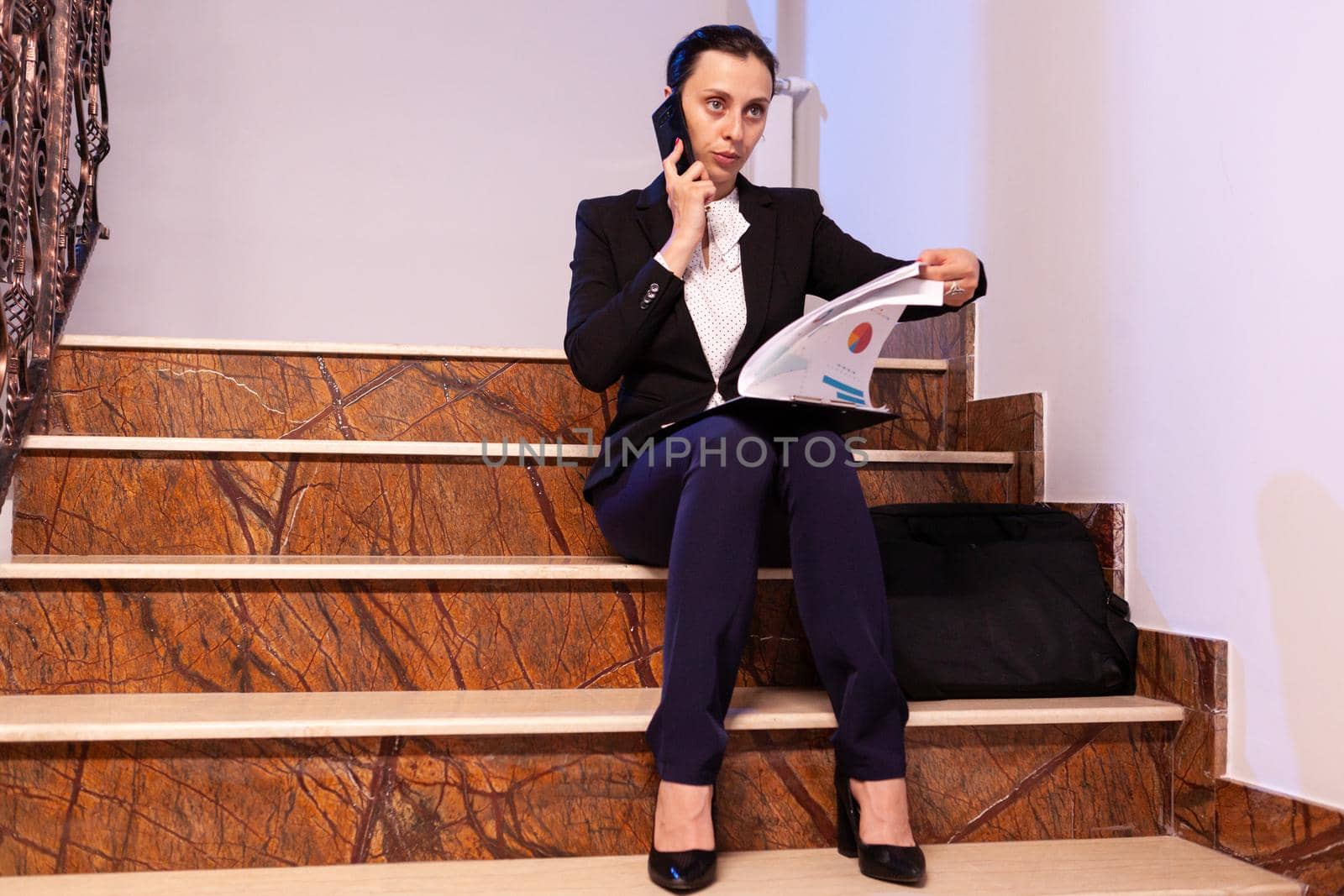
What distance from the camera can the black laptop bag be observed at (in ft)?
4.94

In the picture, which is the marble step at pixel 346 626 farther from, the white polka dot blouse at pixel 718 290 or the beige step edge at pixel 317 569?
the white polka dot blouse at pixel 718 290

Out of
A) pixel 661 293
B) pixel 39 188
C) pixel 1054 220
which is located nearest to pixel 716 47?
pixel 661 293

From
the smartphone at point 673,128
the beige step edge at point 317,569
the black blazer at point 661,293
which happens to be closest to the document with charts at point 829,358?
the black blazer at point 661,293

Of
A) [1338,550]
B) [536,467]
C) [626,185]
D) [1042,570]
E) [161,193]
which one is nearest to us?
[1338,550]

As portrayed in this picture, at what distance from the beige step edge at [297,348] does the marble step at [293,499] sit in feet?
0.59

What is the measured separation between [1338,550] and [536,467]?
3.65 ft

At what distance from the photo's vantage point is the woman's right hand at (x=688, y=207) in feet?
4.74

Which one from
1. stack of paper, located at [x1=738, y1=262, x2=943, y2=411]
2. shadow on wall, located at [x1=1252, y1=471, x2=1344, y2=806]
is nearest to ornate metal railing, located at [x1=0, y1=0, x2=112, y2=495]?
stack of paper, located at [x1=738, y1=262, x2=943, y2=411]

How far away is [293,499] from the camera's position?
66.5 inches

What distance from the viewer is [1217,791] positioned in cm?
141

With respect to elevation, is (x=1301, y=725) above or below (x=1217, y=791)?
above

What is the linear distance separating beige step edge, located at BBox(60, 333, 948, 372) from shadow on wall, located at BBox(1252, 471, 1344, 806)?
1.08 m

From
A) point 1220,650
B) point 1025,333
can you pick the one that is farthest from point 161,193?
point 1220,650

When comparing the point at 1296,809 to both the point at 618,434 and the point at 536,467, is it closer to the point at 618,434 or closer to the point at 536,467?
the point at 618,434
